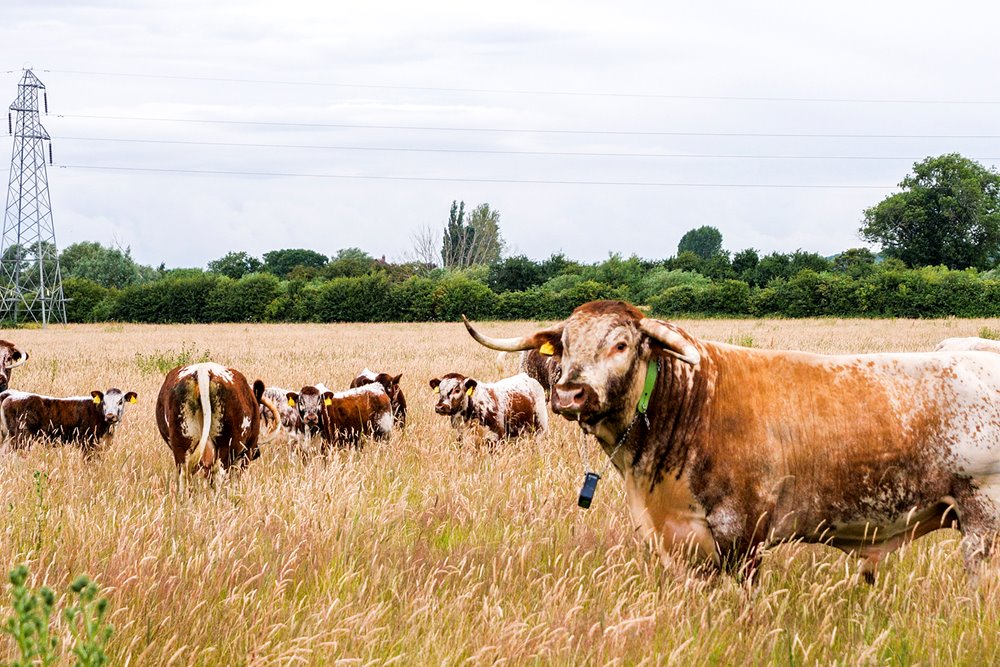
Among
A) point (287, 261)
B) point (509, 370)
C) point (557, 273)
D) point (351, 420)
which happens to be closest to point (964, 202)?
point (557, 273)

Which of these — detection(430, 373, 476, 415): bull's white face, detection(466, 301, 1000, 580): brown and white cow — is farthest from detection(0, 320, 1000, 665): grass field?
detection(430, 373, 476, 415): bull's white face

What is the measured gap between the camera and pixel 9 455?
860cm

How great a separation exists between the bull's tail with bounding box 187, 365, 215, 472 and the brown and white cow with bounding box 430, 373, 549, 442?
2737 mm

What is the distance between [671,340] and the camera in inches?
195

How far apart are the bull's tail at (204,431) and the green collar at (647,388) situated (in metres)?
4.14

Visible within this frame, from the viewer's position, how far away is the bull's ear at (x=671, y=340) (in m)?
4.91

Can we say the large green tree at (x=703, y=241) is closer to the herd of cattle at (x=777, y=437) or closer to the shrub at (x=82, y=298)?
the shrub at (x=82, y=298)

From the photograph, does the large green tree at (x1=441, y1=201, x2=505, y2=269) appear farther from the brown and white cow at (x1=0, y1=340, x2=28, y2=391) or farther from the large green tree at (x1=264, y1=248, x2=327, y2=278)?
the brown and white cow at (x1=0, y1=340, x2=28, y2=391)

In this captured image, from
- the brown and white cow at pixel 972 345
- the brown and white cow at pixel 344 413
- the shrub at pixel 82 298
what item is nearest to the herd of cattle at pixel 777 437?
the brown and white cow at pixel 972 345

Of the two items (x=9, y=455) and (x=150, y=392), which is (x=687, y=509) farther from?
(x=150, y=392)

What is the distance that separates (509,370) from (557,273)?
51591mm

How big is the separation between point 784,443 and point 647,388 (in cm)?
78

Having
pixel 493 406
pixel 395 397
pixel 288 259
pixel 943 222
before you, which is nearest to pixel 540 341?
pixel 493 406

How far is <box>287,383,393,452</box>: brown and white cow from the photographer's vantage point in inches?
392
